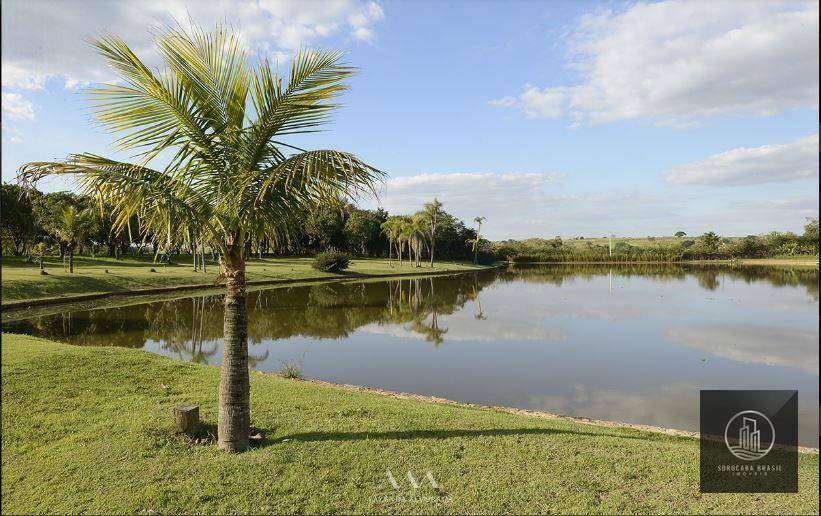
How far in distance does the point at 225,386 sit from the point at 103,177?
2.95 metres

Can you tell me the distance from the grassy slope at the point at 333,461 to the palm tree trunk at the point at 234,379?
0.78 ft

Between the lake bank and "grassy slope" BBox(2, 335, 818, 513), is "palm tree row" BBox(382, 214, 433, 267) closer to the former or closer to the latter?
the lake bank

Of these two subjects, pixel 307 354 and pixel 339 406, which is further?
pixel 307 354

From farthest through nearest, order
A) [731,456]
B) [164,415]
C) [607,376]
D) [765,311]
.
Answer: [765,311], [607,376], [164,415], [731,456]

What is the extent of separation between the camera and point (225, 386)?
598cm

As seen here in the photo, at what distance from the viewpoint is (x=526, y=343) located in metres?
16.4

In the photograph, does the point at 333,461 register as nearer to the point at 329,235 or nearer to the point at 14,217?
the point at 14,217

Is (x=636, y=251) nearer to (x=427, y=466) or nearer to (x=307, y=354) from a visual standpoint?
(x=307, y=354)

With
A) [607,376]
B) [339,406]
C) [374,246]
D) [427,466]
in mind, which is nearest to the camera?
[427,466]

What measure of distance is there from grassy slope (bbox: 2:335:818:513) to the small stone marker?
0.58 feet

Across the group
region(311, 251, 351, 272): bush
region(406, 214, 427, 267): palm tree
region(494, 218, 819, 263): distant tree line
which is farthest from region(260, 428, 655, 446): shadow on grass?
region(494, 218, 819, 263): distant tree line

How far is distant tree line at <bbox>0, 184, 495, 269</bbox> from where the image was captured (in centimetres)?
651

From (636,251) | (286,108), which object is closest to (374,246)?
(636,251)

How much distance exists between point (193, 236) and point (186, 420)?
8.41 ft
